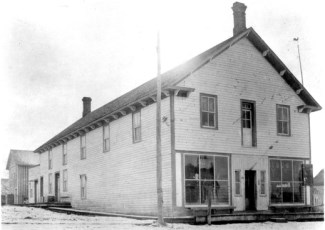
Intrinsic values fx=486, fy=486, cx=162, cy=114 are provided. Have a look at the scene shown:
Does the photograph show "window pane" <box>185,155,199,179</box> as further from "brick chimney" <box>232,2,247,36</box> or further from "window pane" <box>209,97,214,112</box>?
"brick chimney" <box>232,2,247,36</box>

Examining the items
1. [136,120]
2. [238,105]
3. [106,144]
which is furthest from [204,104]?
[106,144]

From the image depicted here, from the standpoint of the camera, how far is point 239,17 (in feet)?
77.4

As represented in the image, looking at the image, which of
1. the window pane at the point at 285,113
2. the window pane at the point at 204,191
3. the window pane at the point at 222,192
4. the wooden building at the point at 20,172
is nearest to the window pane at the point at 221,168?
the window pane at the point at 222,192

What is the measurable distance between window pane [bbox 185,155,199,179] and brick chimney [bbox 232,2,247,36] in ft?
22.8

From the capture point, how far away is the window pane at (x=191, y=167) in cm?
2011

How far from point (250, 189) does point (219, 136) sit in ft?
10.5

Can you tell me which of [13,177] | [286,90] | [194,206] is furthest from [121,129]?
[13,177]

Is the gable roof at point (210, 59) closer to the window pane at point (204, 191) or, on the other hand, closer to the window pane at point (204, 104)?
the window pane at point (204, 104)

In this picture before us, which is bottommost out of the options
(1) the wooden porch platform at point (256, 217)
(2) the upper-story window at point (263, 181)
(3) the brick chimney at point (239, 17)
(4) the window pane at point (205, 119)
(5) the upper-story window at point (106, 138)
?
(1) the wooden porch platform at point (256, 217)

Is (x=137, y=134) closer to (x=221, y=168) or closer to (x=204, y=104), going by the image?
(x=204, y=104)

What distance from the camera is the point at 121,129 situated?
24.6 metres

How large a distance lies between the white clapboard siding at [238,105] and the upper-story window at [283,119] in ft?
0.73

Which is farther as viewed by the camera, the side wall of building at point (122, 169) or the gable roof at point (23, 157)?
the gable roof at point (23, 157)

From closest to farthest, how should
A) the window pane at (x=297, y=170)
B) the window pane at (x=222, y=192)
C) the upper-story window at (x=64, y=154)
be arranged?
the window pane at (x=222, y=192) → the window pane at (x=297, y=170) → the upper-story window at (x=64, y=154)
